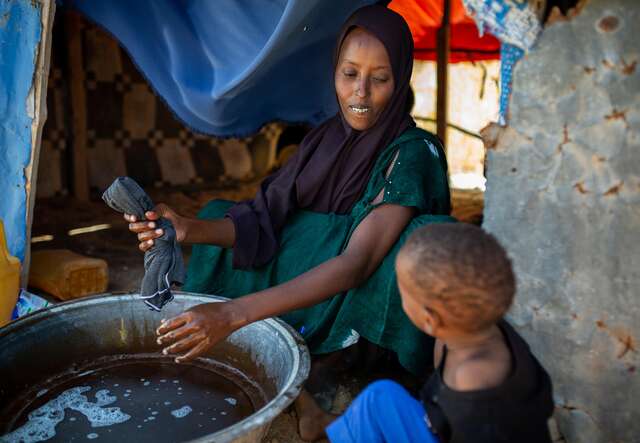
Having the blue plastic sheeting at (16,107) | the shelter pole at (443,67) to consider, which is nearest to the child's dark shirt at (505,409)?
the blue plastic sheeting at (16,107)

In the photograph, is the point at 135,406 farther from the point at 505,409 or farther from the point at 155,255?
the point at 505,409

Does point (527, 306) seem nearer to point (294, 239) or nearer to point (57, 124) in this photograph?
point (294, 239)

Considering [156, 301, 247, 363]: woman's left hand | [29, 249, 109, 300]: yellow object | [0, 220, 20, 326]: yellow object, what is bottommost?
[29, 249, 109, 300]: yellow object

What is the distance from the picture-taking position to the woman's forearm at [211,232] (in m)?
2.19

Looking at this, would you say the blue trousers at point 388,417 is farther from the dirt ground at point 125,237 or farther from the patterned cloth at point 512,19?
the patterned cloth at point 512,19

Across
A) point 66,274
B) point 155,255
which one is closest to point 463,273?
point 155,255

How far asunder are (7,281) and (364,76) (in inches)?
59.2

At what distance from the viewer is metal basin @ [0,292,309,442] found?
191 cm

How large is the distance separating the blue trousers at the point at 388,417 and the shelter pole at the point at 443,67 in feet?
10.9

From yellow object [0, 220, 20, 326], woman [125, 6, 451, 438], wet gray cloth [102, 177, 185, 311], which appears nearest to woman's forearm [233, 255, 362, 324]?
woman [125, 6, 451, 438]

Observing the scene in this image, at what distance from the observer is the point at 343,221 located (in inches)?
88.7

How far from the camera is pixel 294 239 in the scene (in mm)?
2361

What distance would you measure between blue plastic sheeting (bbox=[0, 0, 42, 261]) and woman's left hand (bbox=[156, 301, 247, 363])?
1285 millimetres

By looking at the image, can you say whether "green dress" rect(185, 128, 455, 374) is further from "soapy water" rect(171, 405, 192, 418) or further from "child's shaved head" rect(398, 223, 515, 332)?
"child's shaved head" rect(398, 223, 515, 332)
